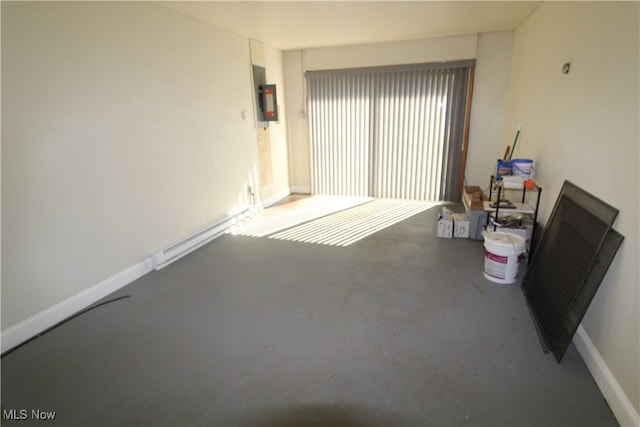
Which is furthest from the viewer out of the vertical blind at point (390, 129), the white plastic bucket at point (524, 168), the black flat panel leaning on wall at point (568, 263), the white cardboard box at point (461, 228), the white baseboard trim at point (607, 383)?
the vertical blind at point (390, 129)

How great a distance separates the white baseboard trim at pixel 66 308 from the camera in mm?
2254

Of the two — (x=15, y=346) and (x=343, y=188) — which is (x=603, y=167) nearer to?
(x=15, y=346)

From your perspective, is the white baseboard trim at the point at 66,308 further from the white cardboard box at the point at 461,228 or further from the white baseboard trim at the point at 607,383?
the white baseboard trim at the point at 607,383

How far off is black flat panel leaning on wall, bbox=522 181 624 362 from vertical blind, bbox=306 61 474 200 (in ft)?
9.42

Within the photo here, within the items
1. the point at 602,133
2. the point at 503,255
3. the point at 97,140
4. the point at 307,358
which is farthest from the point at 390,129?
the point at 307,358

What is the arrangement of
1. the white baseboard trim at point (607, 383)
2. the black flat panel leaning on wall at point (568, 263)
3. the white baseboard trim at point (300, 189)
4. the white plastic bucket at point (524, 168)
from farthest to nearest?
the white baseboard trim at point (300, 189) → the white plastic bucket at point (524, 168) → the black flat panel leaning on wall at point (568, 263) → the white baseboard trim at point (607, 383)

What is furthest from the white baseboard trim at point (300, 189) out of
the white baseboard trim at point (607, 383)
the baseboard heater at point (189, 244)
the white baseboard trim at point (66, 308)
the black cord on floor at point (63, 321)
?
the white baseboard trim at point (607, 383)

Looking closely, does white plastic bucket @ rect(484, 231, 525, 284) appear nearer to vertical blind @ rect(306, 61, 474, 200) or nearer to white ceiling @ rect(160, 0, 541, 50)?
white ceiling @ rect(160, 0, 541, 50)

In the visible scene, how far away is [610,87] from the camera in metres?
1.99

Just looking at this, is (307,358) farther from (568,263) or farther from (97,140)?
(97,140)

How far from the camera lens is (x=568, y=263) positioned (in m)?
2.19

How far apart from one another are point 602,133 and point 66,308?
13.0ft

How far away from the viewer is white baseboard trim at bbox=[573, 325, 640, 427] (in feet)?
5.04

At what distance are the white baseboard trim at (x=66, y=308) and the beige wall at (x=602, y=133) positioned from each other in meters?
3.59
